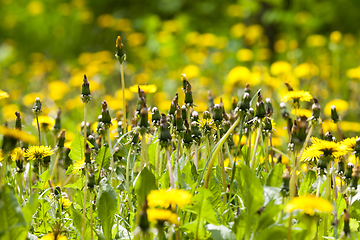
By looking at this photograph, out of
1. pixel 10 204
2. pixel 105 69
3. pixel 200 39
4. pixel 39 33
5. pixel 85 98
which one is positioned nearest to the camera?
pixel 10 204

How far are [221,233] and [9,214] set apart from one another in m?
0.53

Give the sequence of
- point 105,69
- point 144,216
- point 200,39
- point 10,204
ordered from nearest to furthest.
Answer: point 144,216, point 10,204, point 105,69, point 200,39

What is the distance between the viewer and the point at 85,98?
3.98ft

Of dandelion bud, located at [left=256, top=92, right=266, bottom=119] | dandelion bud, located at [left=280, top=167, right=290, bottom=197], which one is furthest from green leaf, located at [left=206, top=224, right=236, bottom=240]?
dandelion bud, located at [left=256, top=92, right=266, bottom=119]

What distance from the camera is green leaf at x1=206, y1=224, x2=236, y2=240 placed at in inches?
36.4

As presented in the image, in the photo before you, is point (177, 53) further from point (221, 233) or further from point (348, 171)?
point (221, 233)

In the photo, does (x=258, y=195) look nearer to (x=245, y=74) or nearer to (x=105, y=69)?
(x=245, y=74)

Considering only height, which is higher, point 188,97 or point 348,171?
point 188,97

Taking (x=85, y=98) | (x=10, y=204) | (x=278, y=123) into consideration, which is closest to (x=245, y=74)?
(x=278, y=123)

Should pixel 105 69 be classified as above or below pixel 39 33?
below

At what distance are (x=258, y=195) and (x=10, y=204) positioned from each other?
615mm

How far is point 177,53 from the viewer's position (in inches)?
220

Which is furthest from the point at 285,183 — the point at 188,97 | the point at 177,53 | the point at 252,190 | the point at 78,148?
the point at 177,53

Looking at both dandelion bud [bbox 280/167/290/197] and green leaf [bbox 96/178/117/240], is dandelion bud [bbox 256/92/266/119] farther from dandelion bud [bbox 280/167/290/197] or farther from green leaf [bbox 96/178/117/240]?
green leaf [bbox 96/178/117/240]
